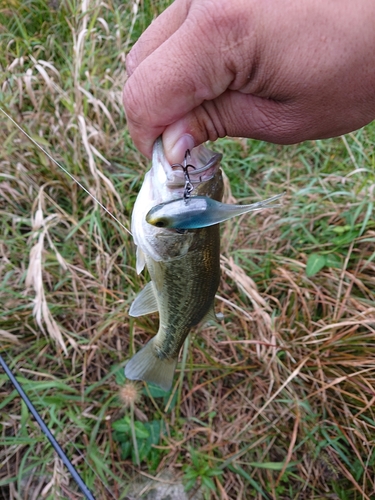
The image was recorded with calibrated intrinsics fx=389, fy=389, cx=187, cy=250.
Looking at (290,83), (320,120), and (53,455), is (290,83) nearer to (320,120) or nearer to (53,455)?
(320,120)

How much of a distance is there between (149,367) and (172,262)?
2.37 ft

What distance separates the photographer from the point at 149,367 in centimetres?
201

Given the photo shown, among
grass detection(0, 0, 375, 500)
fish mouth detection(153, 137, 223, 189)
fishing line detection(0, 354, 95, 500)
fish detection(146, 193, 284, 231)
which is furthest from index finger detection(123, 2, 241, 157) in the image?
fishing line detection(0, 354, 95, 500)

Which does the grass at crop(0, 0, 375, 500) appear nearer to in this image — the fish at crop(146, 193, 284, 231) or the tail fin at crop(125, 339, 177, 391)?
the tail fin at crop(125, 339, 177, 391)

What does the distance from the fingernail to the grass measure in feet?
4.38

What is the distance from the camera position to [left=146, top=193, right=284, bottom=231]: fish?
48.6 inches

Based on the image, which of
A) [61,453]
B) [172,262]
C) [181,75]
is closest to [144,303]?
[172,262]

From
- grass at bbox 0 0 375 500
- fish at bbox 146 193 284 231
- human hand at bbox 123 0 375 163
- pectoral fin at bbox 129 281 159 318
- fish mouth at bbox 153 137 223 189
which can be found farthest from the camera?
grass at bbox 0 0 375 500

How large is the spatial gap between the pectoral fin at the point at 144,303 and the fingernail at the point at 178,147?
26.4 inches

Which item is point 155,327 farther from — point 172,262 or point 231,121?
point 231,121

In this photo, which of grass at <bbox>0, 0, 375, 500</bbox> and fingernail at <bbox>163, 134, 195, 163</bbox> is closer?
fingernail at <bbox>163, 134, 195, 163</bbox>

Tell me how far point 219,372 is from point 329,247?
124cm

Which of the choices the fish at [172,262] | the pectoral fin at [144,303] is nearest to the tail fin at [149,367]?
the fish at [172,262]

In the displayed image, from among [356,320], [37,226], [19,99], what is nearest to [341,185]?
[356,320]
